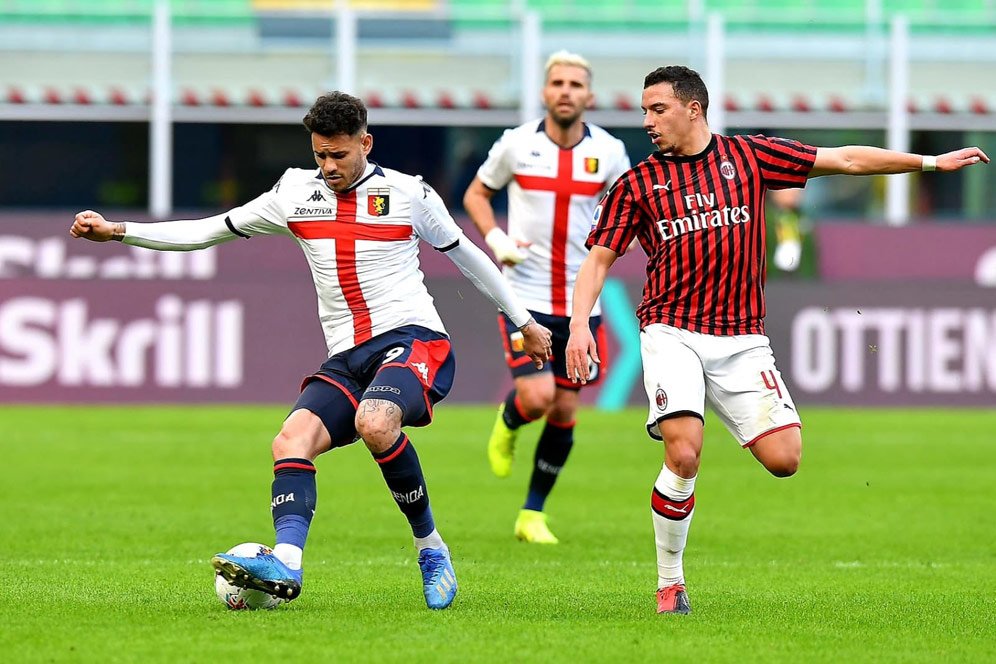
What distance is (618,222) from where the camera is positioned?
7250 millimetres

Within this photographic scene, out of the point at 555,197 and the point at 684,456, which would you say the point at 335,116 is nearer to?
the point at 684,456

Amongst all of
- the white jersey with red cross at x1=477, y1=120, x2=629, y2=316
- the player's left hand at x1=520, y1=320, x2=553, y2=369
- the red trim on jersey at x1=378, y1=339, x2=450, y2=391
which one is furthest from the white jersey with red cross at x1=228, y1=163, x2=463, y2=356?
the white jersey with red cross at x1=477, y1=120, x2=629, y2=316

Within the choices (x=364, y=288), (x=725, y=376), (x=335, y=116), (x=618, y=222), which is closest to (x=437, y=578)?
(x=364, y=288)

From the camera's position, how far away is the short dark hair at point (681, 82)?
718cm

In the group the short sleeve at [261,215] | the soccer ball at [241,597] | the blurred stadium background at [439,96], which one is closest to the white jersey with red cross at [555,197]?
the short sleeve at [261,215]

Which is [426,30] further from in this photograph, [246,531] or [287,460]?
[287,460]

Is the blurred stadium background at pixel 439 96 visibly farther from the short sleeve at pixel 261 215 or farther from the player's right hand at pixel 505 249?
the short sleeve at pixel 261 215

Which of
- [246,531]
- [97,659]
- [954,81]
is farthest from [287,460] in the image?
[954,81]

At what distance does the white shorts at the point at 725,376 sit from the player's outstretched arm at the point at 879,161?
0.76 m

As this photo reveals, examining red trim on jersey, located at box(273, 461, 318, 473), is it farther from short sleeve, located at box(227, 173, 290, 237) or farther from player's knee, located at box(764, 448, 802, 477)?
player's knee, located at box(764, 448, 802, 477)

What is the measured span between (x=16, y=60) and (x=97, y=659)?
1873 cm

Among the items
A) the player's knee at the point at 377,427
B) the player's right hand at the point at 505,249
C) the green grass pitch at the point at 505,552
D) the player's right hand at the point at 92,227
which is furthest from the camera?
the player's right hand at the point at 505,249

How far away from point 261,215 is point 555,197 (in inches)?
131

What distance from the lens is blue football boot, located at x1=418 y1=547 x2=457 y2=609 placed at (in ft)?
23.1
